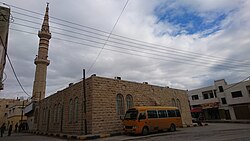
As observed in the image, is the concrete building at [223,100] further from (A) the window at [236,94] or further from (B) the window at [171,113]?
(B) the window at [171,113]

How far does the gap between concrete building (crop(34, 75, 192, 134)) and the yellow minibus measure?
209cm

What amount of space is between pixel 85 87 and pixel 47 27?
25491 millimetres

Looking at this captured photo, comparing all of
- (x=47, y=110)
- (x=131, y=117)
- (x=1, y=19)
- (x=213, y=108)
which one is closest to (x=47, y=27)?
(x=47, y=110)

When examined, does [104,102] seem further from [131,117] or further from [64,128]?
[64,128]

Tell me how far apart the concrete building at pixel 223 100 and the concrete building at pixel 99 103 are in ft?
52.1

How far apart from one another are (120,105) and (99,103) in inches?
102

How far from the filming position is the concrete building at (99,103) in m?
14.9

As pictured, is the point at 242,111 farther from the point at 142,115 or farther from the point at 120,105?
the point at 142,115

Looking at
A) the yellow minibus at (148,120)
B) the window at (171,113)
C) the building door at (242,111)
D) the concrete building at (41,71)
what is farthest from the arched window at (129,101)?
the building door at (242,111)

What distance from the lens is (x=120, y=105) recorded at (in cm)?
1700

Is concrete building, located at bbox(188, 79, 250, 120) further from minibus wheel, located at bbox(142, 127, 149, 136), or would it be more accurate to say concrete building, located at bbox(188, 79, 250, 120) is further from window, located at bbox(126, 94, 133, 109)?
minibus wheel, located at bbox(142, 127, 149, 136)

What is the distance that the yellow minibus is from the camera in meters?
13.2

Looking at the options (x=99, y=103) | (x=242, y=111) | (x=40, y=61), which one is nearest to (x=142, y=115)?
(x=99, y=103)

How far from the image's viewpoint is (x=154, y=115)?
47.4ft
